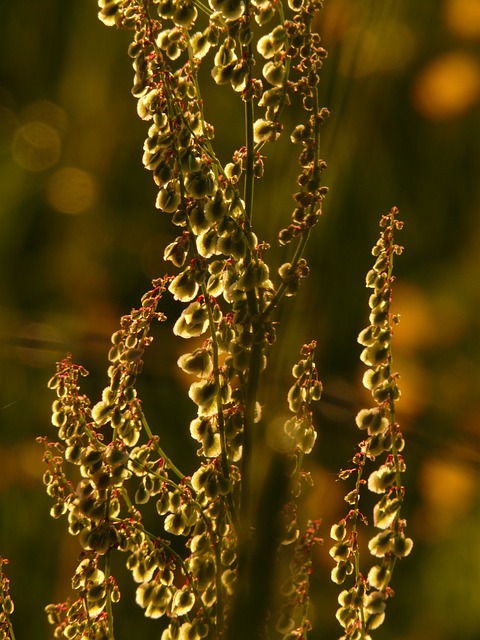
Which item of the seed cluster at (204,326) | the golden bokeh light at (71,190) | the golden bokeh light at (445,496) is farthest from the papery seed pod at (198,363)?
the golden bokeh light at (71,190)

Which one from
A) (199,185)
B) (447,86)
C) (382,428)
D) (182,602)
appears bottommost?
(182,602)

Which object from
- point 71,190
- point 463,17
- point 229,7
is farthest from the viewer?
point 71,190

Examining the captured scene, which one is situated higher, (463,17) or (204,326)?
(463,17)

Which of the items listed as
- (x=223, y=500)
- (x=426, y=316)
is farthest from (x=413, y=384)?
(x=223, y=500)

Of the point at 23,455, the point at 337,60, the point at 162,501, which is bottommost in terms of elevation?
the point at 23,455

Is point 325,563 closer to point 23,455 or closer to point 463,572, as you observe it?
point 463,572

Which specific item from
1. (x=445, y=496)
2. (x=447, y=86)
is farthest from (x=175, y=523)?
(x=447, y=86)

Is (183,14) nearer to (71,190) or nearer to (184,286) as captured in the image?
(184,286)

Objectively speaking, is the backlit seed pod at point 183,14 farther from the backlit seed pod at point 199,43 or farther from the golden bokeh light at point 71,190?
the golden bokeh light at point 71,190
